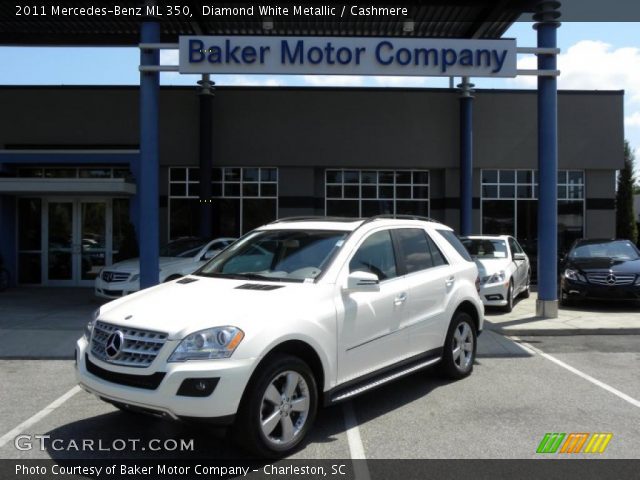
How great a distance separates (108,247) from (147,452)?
494 inches

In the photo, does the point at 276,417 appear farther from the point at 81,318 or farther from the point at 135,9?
the point at 135,9

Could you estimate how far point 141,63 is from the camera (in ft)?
35.0

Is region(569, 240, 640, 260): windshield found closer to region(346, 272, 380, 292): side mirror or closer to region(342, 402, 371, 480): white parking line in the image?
region(342, 402, 371, 480): white parking line

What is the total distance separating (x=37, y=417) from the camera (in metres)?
5.32

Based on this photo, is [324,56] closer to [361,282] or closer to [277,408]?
[361,282]

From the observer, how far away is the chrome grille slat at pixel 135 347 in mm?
4047

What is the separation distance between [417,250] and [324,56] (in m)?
5.55

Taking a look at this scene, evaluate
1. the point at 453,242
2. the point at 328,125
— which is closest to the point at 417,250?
the point at 453,242

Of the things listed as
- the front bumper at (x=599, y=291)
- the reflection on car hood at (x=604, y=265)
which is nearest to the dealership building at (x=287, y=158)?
the reflection on car hood at (x=604, y=265)

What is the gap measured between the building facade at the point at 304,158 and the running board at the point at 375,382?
11.7 m

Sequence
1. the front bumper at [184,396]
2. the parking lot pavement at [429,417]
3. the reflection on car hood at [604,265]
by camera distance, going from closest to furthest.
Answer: the front bumper at [184,396] < the parking lot pavement at [429,417] < the reflection on car hood at [604,265]

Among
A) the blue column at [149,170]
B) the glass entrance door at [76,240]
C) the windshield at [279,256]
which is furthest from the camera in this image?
the glass entrance door at [76,240]

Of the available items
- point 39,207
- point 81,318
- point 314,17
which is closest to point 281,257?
point 81,318

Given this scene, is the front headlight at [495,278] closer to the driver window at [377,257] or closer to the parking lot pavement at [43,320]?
the driver window at [377,257]
